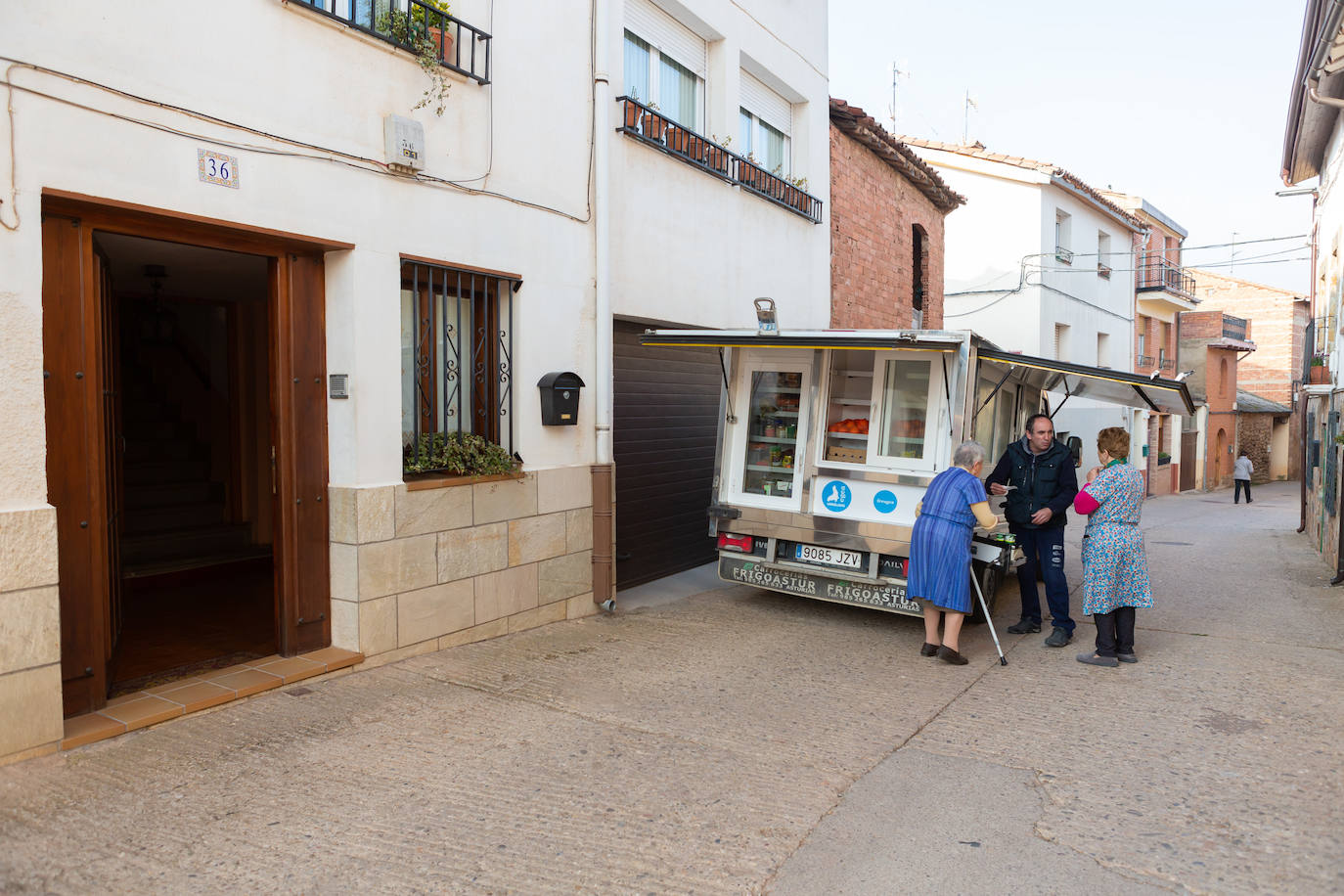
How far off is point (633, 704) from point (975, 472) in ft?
9.02

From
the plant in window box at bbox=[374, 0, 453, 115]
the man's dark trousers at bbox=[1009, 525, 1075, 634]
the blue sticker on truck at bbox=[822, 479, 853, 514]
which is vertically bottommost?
the man's dark trousers at bbox=[1009, 525, 1075, 634]

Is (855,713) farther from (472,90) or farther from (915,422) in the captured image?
(472,90)

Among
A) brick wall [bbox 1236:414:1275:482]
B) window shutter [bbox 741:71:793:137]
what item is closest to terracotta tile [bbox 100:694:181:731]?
window shutter [bbox 741:71:793:137]

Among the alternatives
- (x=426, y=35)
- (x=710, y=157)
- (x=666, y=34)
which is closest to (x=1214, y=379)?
(x=710, y=157)

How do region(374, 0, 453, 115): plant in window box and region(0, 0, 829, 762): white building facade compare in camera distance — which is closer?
region(0, 0, 829, 762): white building facade

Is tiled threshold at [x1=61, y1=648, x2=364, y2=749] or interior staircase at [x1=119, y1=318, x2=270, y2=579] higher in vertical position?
interior staircase at [x1=119, y1=318, x2=270, y2=579]

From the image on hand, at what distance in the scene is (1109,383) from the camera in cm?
771

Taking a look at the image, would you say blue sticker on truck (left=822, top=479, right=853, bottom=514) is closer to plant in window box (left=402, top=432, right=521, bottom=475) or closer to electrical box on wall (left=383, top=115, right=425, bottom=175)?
plant in window box (left=402, top=432, right=521, bottom=475)

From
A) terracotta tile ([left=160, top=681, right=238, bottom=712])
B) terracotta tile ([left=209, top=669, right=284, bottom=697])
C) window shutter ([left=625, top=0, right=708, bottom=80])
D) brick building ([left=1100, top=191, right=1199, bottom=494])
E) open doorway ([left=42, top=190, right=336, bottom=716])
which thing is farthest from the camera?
brick building ([left=1100, top=191, right=1199, bottom=494])

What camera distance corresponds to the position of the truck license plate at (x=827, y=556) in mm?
7200

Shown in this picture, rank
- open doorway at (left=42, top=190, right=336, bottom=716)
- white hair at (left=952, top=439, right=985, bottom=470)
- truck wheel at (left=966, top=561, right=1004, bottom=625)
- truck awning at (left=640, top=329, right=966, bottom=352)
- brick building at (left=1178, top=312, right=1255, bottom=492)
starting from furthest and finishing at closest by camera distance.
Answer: brick building at (left=1178, top=312, right=1255, bottom=492) → truck wheel at (left=966, top=561, right=1004, bottom=625) → truck awning at (left=640, top=329, right=966, bottom=352) → white hair at (left=952, top=439, right=985, bottom=470) → open doorway at (left=42, top=190, right=336, bottom=716)

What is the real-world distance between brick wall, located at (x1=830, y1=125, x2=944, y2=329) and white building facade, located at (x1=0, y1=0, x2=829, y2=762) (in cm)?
302

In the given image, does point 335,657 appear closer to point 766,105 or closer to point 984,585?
point 984,585

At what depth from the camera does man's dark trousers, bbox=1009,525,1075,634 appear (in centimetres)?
680
